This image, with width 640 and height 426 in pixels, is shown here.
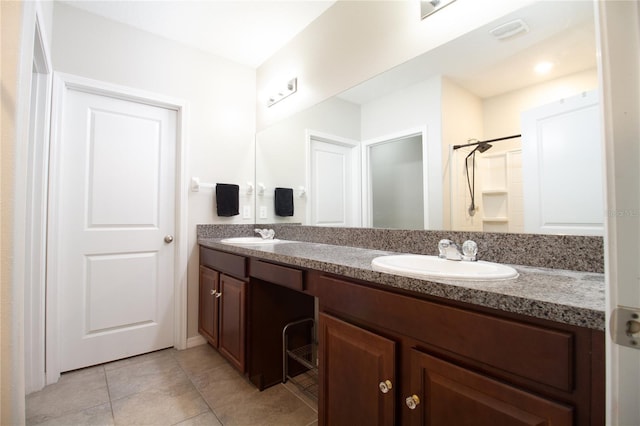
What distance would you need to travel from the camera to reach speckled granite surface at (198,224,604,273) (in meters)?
0.90

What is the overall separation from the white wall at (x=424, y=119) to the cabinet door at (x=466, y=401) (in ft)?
2.29

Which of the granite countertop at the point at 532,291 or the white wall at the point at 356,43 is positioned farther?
the white wall at the point at 356,43

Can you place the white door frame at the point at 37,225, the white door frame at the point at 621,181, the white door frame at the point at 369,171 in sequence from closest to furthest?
the white door frame at the point at 621,181 < the white door frame at the point at 369,171 < the white door frame at the point at 37,225

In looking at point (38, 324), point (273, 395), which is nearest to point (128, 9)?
point (38, 324)

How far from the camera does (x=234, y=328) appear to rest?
170cm

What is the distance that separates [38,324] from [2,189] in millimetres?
1412

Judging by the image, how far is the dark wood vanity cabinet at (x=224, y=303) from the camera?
64.1 inches

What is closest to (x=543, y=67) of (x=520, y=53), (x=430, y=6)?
(x=520, y=53)

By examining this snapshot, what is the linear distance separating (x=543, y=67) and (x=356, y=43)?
1067mm

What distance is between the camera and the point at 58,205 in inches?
70.7

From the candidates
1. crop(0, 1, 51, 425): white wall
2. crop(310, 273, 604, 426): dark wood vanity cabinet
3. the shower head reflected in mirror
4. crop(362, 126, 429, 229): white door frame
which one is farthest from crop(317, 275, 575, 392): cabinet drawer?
crop(0, 1, 51, 425): white wall

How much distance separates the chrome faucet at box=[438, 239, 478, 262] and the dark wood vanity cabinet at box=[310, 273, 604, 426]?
397 millimetres

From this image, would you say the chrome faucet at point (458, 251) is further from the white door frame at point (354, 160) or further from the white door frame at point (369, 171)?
the white door frame at point (354, 160)

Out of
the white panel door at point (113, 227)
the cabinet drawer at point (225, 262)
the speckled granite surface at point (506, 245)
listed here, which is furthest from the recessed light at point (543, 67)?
the white panel door at point (113, 227)
